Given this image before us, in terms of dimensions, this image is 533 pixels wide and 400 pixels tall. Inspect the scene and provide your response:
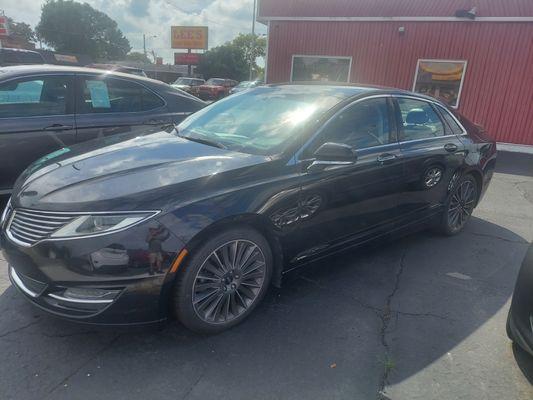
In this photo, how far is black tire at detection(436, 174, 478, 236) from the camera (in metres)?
4.22

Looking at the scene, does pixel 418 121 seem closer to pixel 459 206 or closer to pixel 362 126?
pixel 362 126

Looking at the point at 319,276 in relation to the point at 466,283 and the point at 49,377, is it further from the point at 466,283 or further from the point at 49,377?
the point at 49,377

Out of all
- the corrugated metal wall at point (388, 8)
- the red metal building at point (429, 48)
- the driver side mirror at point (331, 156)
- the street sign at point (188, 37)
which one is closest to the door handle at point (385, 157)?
the driver side mirror at point (331, 156)

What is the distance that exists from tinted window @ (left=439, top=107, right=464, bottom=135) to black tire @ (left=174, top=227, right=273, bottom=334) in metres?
2.68

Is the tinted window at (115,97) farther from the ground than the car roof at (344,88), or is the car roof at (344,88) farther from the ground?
the car roof at (344,88)

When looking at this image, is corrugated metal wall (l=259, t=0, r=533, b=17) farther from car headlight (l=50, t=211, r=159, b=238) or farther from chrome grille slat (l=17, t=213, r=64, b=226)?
chrome grille slat (l=17, t=213, r=64, b=226)

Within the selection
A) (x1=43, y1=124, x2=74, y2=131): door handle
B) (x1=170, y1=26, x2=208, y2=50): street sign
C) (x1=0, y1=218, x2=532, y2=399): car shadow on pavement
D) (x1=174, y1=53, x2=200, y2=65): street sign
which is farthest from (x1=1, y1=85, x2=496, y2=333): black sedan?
(x1=174, y1=53, x2=200, y2=65): street sign


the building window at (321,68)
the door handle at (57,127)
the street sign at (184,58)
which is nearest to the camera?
the door handle at (57,127)

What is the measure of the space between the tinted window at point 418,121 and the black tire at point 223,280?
1.83m

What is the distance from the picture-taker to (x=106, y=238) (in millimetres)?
2098

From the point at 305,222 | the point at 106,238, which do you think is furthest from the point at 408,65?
the point at 106,238

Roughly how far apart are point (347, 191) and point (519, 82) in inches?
387

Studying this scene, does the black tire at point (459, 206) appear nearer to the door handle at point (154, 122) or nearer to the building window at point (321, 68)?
the door handle at point (154, 122)

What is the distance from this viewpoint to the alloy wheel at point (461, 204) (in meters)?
4.29
